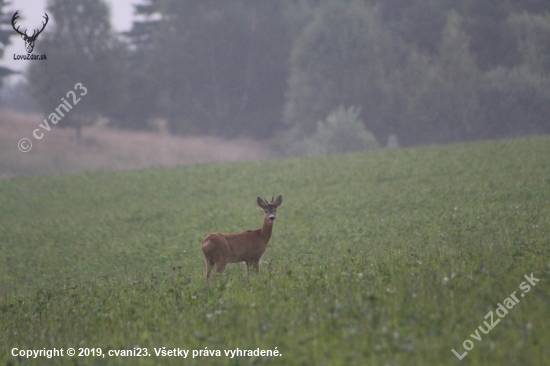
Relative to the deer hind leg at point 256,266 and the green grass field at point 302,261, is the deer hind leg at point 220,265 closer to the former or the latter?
the green grass field at point 302,261

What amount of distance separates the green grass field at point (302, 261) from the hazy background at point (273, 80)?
21.7 metres

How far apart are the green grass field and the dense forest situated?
22.1 meters

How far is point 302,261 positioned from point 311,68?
54.5 meters

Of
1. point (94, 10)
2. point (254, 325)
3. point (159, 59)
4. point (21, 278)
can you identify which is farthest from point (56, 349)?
point (159, 59)

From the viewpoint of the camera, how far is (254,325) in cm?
946

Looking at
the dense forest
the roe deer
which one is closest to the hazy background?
the dense forest

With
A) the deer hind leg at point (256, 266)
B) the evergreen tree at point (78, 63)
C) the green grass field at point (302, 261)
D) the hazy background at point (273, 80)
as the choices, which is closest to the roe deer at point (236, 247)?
the deer hind leg at point (256, 266)

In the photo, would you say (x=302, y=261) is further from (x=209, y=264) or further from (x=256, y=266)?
(x=209, y=264)

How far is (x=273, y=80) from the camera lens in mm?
80875

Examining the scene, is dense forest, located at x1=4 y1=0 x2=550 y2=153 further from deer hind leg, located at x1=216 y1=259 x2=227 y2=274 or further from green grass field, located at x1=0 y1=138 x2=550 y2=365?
deer hind leg, located at x1=216 y1=259 x2=227 y2=274

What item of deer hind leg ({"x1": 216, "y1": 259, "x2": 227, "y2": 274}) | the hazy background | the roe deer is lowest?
deer hind leg ({"x1": 216, "y1": 259, "x2": 227, "y2": 274})

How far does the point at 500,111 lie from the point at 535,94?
3.42 metres

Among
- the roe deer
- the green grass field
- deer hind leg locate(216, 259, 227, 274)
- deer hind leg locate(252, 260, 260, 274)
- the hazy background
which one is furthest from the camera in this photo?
the hazy background

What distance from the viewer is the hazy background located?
196ft
